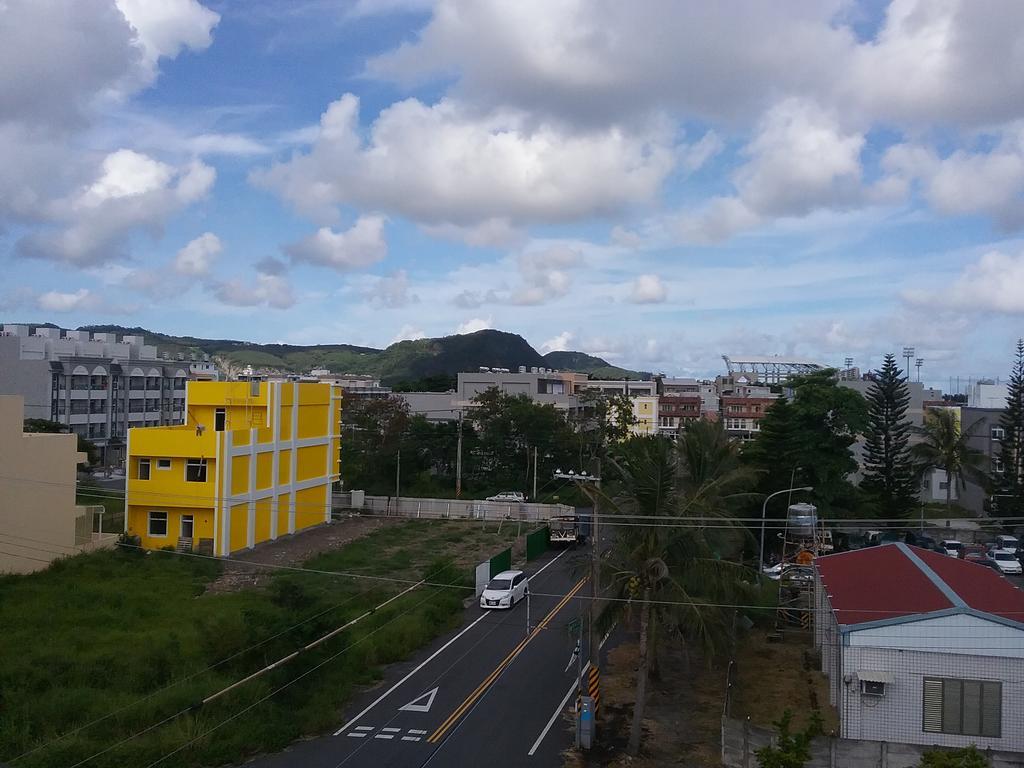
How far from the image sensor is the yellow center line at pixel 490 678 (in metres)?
14.5

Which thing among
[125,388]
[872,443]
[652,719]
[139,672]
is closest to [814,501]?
[872,443]

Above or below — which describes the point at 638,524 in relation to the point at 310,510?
above

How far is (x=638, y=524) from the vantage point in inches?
555

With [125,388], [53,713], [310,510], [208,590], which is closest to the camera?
[53,713]

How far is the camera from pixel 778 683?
17688 mm

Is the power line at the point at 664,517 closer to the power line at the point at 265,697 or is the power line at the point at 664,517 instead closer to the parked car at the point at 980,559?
the parked car at the point at 980,559

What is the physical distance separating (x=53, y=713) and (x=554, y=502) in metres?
32.1

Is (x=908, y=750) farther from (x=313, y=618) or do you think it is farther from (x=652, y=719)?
(x=313, y=618)

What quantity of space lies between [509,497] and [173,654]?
28263 mm

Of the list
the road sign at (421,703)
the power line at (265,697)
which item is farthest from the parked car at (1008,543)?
the road sign at (421,703)

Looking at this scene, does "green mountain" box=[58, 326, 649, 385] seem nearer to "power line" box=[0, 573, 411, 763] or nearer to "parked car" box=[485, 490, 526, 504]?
"parked car" box=[485, 490, 526, 504]

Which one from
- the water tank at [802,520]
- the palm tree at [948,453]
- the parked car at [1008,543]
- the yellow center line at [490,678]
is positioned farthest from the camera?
the palm tree at [948,453]

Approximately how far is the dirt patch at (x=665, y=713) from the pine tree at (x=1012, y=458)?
882 inches

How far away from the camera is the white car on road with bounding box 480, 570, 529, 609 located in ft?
76.0
